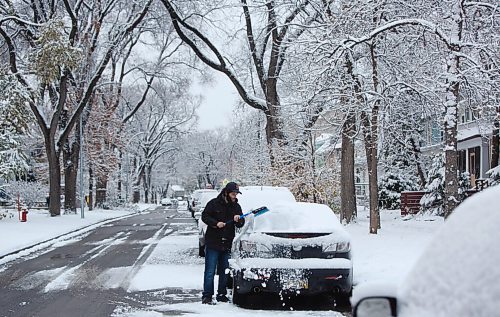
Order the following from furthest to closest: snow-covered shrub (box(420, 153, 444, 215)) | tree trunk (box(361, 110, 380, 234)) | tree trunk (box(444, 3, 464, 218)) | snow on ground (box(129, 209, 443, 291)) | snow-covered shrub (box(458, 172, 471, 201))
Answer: snow-covered shrub (box(420, 153, 444, 215))
snow-covered shrub (box(458, 172, 471, 201))
tree trunk (box(361, 110, 380, 234))
tree trunk (box(444, 3, 464, 218))
snow on ground (box(129, 209, 443, 291))

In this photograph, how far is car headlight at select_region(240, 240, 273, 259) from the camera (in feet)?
29.7

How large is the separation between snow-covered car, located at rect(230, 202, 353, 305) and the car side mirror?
6490 mm

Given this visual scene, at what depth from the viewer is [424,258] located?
7.34 ft

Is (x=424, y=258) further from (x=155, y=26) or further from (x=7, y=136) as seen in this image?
(x=155, y=26)

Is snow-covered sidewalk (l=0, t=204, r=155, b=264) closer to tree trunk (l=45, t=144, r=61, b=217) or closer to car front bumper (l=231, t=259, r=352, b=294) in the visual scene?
tree trunk (l=45, t=144, r=61, b=217)

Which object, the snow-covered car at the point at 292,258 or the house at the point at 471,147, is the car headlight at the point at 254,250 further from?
the house at the point at 471,147

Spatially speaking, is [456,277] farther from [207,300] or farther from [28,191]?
[28,191]

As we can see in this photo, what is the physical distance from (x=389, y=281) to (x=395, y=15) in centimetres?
1599

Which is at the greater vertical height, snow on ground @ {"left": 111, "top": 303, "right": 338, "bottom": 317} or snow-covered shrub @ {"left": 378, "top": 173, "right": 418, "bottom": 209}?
snow-covered shrub @ {"left": 378, "top": 173, "right": 418, "bottom": 209}

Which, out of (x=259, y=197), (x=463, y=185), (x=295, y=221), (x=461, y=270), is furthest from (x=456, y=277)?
(x=463, y=185)

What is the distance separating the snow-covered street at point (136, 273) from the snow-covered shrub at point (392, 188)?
18915 mm

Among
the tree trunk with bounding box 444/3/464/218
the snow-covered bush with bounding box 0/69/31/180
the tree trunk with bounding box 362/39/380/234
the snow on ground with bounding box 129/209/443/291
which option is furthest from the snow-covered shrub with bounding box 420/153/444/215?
the snow-covered bush with bounding box 0/69/31/180

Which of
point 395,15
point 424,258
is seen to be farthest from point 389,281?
point 395,15

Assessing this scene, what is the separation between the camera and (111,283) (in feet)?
38.3
